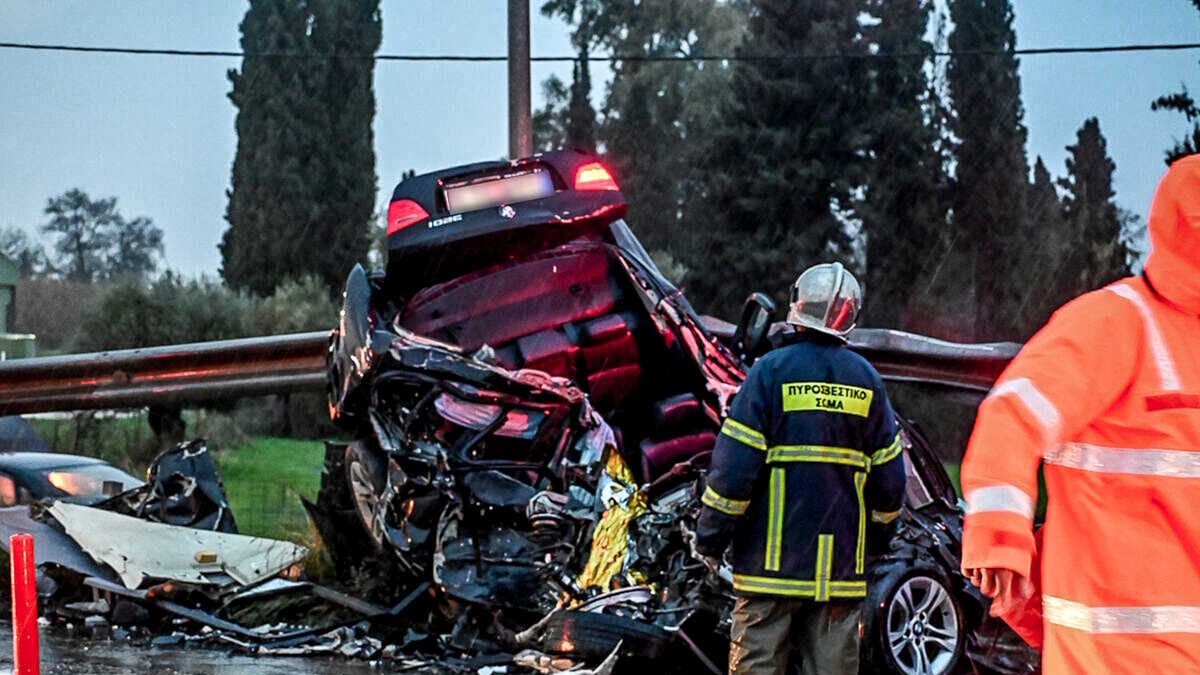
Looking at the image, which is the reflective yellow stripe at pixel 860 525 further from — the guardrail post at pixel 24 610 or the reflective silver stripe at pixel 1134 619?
the guardrail post at pixel 24 610

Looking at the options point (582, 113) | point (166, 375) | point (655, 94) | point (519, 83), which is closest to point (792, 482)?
point (166, 375)

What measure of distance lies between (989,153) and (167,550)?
83.2 ft

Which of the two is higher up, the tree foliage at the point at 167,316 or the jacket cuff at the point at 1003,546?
the jacket cuff at the point at 1003,546

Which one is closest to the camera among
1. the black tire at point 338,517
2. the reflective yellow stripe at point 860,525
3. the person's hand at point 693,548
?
the reflective yellow stripe at point 860,525

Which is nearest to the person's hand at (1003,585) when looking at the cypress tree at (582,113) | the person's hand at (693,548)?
the person's hand at (693,548)

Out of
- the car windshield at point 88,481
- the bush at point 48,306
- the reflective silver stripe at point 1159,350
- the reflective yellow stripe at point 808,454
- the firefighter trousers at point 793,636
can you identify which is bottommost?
the bush at point 48,306

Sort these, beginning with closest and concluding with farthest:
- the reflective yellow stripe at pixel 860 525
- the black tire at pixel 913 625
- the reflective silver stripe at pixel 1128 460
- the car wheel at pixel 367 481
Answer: the reflective silver stripe at pixel 1128 460
the reflective yellow stripe at pixel 860 525
the black tire at pixel 913 625
the car wheel at pixel 367 481

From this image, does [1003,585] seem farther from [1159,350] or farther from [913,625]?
[913,625]

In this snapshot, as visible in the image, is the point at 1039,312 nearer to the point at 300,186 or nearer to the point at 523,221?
the point at 300,186

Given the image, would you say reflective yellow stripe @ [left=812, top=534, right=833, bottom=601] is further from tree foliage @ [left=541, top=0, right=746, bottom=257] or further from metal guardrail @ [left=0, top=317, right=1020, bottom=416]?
tree foliage @ [left=541, top=0, right=746, bottom=257]

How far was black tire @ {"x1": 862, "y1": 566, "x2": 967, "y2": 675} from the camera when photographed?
6.21 m

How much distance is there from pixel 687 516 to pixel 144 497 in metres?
4.05

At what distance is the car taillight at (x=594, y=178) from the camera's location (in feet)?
25.4

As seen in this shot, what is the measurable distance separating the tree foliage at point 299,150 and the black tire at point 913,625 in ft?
80.2
